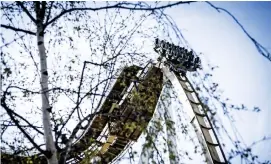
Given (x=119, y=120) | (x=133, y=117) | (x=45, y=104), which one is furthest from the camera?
(x=119, y=120)

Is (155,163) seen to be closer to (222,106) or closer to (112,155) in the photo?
(222,106)

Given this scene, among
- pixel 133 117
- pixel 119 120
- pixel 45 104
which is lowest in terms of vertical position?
pixel 45 104

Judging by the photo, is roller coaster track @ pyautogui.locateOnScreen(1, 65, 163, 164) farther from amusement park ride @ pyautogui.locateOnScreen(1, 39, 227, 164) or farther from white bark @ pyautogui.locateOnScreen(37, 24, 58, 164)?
white bark @ pyautogui.locateOnScreen(37, 24, 58, 164)

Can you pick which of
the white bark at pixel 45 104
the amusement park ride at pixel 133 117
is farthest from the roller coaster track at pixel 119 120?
the white bark at pixel 45 104

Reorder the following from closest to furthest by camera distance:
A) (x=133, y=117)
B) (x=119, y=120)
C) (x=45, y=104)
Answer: (x=45, y=104) < (x=133, y=117) < (x=119, y=120)

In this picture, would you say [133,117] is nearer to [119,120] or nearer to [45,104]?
[45,104]

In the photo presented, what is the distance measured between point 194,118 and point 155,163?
733 centimetres

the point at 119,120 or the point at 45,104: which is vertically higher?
the point at 119,120

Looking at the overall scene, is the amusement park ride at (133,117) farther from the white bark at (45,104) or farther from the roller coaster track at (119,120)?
the white bark at (45,104)

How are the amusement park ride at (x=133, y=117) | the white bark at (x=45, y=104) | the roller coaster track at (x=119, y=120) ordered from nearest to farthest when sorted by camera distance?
the white bark at (x=45, y=104), the roller coaster track at (x=119, y=120), the amusement park ride at (x=133, y=117)

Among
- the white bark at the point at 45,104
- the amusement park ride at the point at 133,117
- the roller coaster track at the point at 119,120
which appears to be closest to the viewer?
the white bark at the point at 45,104

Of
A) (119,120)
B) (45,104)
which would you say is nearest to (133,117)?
(45,104)

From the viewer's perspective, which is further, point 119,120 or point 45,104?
point 119,120

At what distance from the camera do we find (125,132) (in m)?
14.8
